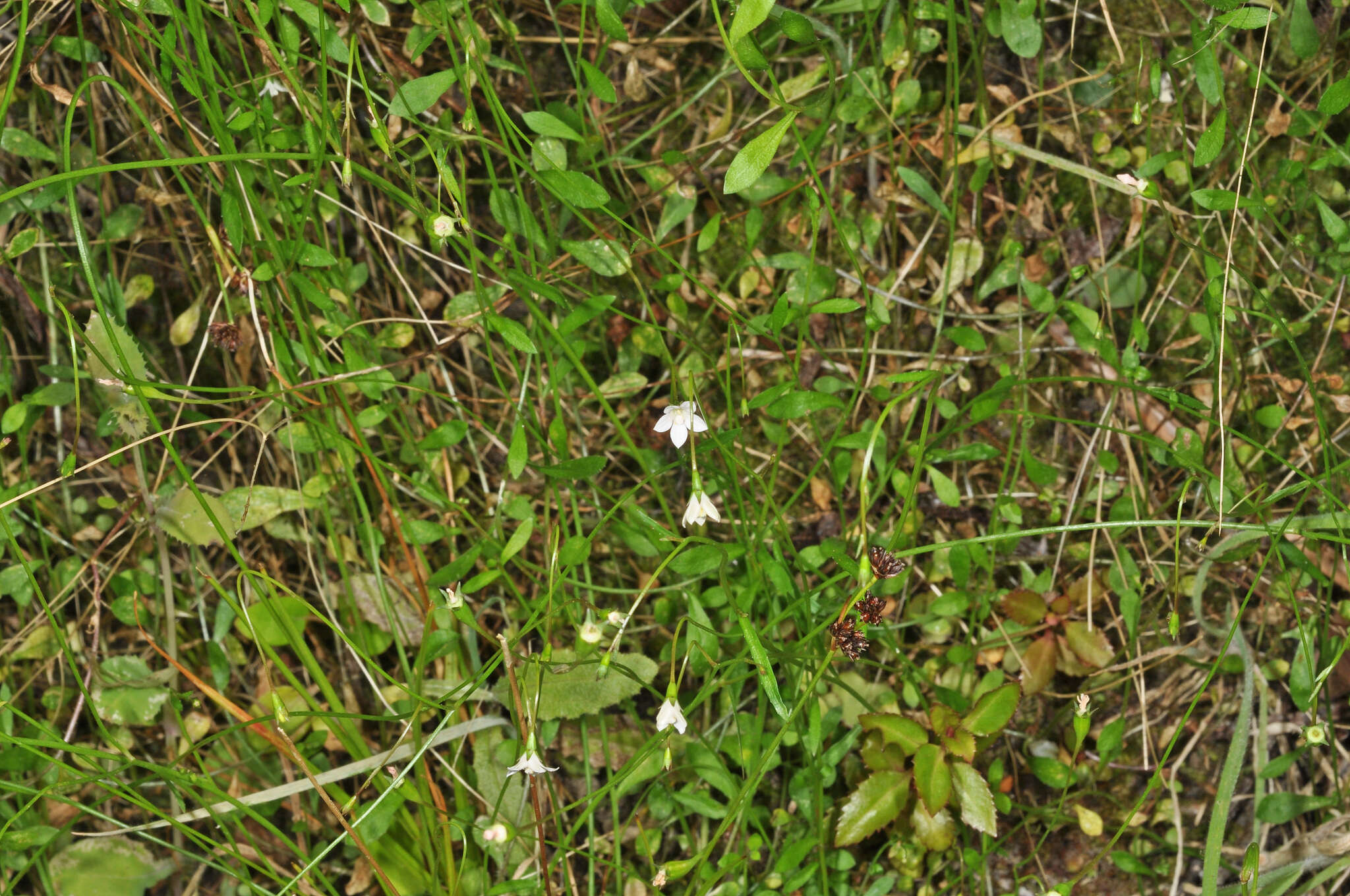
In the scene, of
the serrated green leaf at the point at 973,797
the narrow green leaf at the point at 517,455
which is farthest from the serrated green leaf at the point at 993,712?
the narrow green leaf at the point at 517,455

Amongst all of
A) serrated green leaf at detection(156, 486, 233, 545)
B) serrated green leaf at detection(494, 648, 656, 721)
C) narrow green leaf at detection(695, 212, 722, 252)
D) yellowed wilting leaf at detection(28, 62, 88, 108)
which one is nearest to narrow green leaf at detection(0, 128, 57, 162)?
yellowed wilting leaf at detection(28, 62, 88, 108)

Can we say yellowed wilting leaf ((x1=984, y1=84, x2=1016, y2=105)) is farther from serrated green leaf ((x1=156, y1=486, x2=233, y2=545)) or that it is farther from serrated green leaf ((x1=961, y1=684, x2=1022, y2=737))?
serrated green leaf ((x1=156, y1=486, x2=233, y2=545))

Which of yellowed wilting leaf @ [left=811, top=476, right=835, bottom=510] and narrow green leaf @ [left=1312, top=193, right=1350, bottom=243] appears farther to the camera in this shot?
yellowed wilting leaf @ [left=811, top=476, right=835, bottom=510]

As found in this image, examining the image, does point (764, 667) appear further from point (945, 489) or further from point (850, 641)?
point (945, 489)

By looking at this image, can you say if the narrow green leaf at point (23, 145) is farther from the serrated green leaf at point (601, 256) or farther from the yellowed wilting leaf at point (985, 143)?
the yellowed wilting leaf at point (985, 143)

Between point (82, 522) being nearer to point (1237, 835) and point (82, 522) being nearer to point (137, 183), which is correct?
point (137, 183)

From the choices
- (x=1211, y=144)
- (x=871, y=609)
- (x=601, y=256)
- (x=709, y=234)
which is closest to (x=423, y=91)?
(x=601, y=256)

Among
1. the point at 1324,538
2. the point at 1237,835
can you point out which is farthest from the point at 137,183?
the point at 1237,835

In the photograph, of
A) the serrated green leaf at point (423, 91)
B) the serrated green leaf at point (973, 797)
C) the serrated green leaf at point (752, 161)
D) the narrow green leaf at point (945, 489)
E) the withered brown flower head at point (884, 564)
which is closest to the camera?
the serrated green leaf at point (752, 161)
